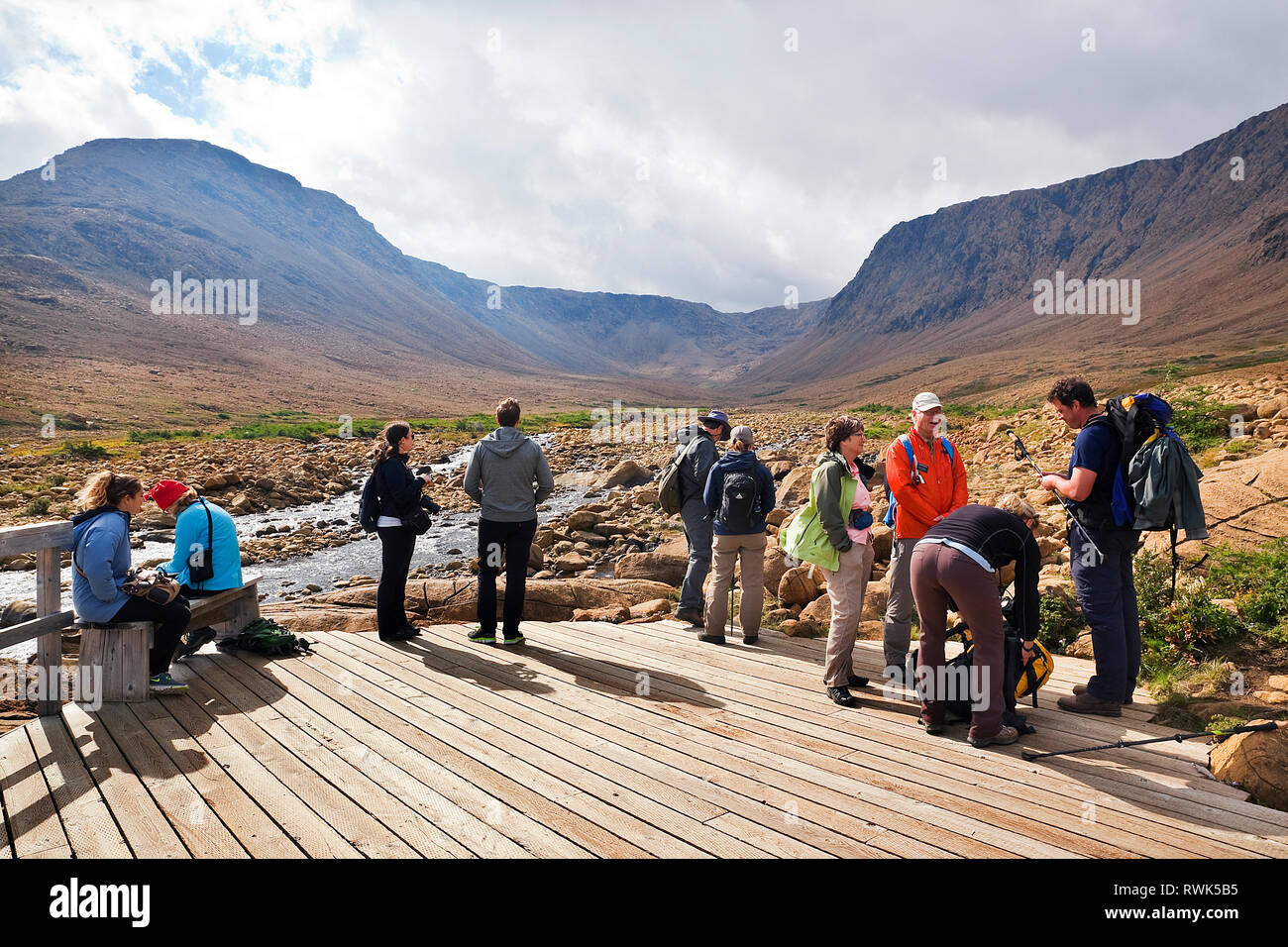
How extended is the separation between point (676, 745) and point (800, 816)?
3.75 ft

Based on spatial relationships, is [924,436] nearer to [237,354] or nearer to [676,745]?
[676,745]

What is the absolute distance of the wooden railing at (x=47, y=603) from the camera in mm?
4645

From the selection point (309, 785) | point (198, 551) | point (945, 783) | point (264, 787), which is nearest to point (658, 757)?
point (945, 783)

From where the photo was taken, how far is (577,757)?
181 inches

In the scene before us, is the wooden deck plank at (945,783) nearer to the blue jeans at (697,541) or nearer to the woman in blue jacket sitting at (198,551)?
the blue jeans at (697,541)

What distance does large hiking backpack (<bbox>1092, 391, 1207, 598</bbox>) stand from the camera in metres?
4.93

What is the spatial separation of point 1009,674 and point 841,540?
4.66 ft

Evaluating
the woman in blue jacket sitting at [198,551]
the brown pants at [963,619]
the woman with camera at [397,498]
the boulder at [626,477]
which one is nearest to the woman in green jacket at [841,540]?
the brown pants at [963,619]

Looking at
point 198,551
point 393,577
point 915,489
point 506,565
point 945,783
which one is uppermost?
point 915,489

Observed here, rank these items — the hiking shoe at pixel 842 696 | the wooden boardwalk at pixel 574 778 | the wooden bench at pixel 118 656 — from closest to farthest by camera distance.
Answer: the wooden boardwalk at pixel 574 778 < the wooden bench at pixel 118 656 < the hiking shoe at pixel 842 696

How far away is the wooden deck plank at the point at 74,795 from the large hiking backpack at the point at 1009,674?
4.79m

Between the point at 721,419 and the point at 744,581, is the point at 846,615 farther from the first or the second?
the point at 721,419

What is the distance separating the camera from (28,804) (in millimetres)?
3814
